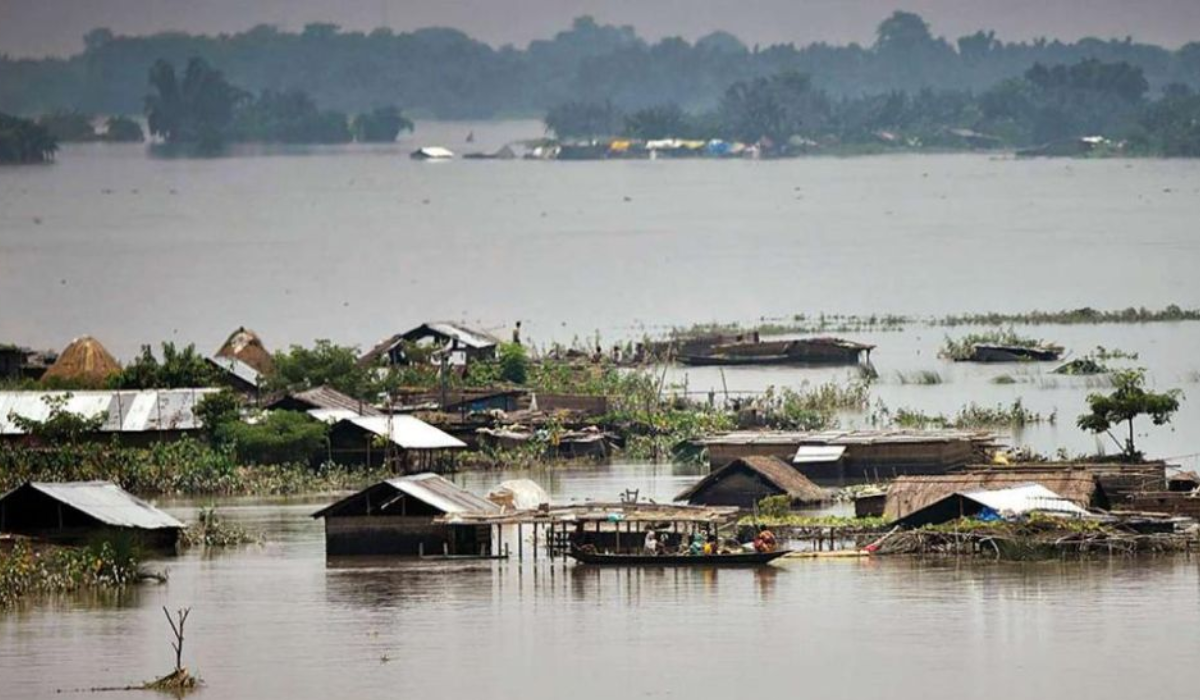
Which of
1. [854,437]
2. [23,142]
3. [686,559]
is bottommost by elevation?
[686,559]

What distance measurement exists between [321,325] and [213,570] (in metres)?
28.8

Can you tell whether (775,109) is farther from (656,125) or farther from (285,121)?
(285,121)

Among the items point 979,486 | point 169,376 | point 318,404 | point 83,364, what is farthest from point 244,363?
point 979,486

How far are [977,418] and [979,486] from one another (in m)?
8.27

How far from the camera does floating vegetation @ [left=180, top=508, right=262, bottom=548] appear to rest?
79.4ft

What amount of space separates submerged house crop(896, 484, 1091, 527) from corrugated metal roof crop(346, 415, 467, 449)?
6.60 meters

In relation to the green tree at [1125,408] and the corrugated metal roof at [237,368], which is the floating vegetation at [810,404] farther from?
the corrugated metal roof at [237,368]

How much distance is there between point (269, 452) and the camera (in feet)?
92.7

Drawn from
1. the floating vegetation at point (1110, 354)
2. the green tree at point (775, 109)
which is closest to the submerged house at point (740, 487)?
the floating vegetation at point (1110, 354)

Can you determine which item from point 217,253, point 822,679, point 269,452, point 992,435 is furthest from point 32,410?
point 217,253

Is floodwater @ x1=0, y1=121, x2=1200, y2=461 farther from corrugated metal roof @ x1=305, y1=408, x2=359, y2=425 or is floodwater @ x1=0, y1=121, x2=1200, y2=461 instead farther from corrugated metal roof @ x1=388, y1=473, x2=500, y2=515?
corrugated metal roof @ x1=388, y1=473, x2=500, y2=515

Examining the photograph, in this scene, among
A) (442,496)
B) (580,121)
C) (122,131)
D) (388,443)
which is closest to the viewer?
(442,496)

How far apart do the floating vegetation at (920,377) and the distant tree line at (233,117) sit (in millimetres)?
91884

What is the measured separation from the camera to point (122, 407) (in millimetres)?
28609
